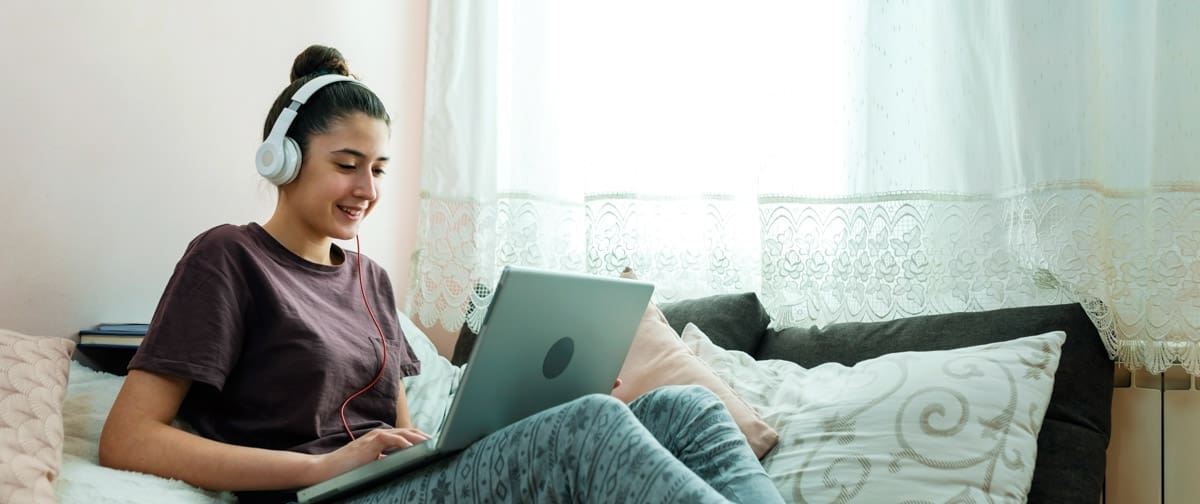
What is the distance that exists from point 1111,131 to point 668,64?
0.88 metres

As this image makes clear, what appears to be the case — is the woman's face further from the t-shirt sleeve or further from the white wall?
the white wall

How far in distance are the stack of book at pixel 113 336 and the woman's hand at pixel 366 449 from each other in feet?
1.65

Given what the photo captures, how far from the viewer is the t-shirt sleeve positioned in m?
1.12

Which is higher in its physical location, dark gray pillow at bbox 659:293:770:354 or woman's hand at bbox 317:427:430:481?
dark gray pillow at bbox 659:293:770:354

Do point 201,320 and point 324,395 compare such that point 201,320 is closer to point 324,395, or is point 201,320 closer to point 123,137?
point 324,395

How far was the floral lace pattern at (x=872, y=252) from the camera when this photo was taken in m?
1.53

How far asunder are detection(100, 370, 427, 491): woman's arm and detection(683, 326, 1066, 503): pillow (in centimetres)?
58

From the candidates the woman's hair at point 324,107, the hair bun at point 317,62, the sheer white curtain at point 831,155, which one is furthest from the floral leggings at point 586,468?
the sheer white curtain at point 831,155

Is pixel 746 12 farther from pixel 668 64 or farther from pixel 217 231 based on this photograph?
pixel 217 231

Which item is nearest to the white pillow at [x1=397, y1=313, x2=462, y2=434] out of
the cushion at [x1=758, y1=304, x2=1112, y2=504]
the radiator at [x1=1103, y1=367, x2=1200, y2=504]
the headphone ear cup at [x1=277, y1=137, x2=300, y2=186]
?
the headphone ear cup at [x1=277, y1=137, x2=300, y2=186]

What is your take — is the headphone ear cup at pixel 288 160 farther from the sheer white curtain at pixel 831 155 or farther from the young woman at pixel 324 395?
the sheer white curtain at pixel 831 155

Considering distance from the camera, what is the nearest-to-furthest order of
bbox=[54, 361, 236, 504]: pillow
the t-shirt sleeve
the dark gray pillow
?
bbox=[54, 361, 236, 504]: pillow → the t-shirt sleeve → the dark gray pillow

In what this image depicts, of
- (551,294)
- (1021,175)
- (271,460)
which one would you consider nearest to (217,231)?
(271,460)

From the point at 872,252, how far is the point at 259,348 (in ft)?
3.63
